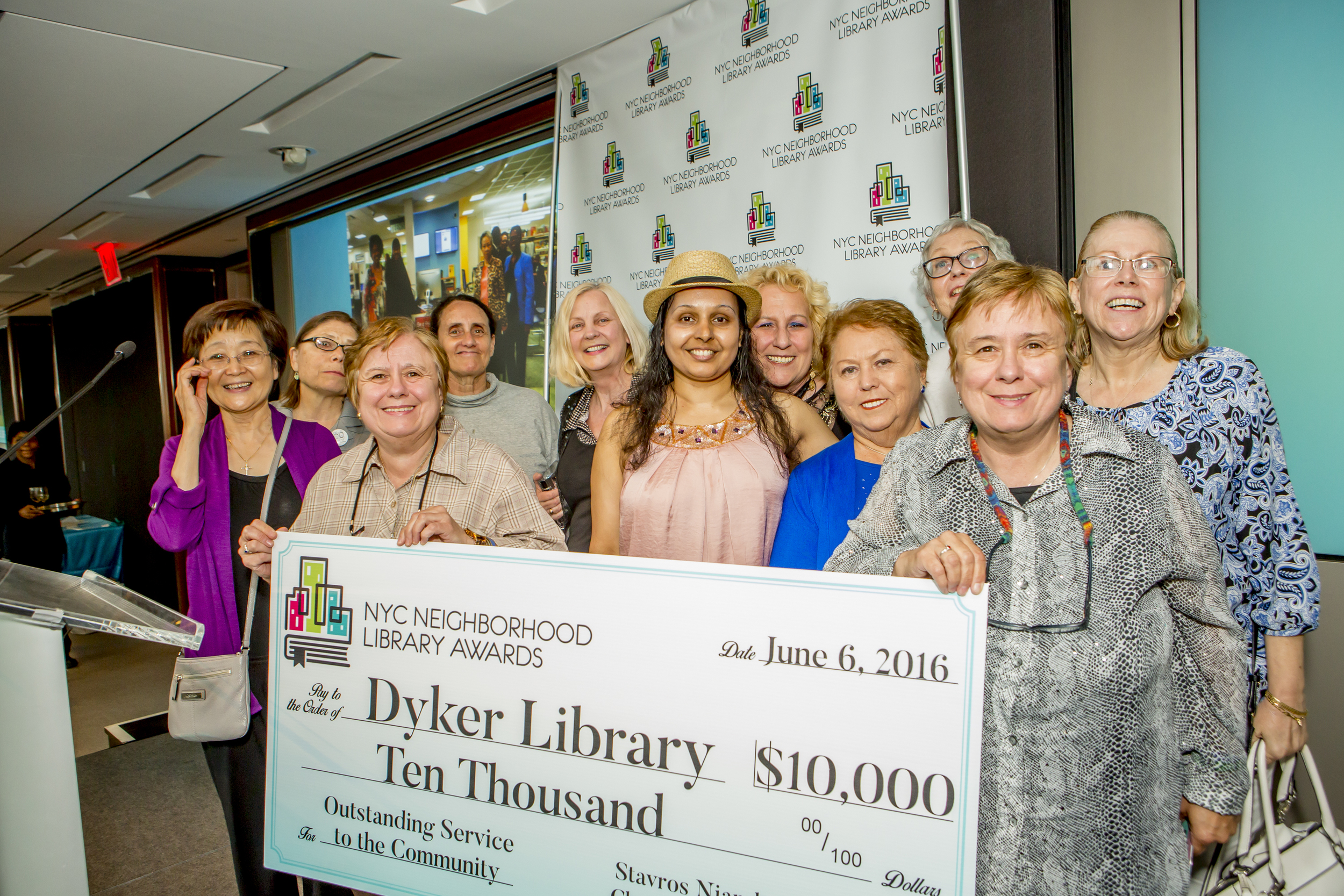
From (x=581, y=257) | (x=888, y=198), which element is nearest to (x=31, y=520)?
(x=581, y=257)

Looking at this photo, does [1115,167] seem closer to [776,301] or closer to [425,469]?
[776,301]

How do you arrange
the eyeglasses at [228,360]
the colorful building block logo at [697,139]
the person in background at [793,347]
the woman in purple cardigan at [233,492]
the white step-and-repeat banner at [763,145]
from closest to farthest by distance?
1. the woman in purple cardigan at [233,492]
2. the eyeglasses at [228,360]
3. the person in background at [793,347]
4. the white step-and-repeat banner at [763,145]
5. the colorful building block logo at [697,139]

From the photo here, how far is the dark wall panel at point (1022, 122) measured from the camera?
1962 millimetres

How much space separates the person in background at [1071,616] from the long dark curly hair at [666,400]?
2.08ft

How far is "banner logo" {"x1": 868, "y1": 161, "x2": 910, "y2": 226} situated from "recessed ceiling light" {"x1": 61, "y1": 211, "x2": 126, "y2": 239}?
5.94 meters

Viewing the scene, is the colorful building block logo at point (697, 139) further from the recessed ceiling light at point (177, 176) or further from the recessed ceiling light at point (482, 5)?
the recessed ceiling light at point (177, 176)

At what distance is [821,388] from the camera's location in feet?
7.45

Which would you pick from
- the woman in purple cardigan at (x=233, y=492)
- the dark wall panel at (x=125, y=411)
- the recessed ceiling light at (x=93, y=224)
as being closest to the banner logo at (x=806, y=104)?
the woman in purple cardigan at (x=233, y=492)

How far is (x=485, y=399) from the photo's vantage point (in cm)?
272

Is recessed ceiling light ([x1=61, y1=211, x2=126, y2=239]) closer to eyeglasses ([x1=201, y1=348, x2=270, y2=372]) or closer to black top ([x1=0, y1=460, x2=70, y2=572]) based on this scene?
black top ([x1=0, y1=460, x2=70, y2=572])

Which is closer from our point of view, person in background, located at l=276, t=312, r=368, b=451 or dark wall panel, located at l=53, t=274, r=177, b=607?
person in background, located at l=276, t=312, r=368, b=451

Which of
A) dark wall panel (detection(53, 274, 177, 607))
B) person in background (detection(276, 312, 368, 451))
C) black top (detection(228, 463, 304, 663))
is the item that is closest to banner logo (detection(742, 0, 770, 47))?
person in background (detection(276, 312, 368, 451))

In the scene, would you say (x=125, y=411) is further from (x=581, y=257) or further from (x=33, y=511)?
(x=581, y=257)

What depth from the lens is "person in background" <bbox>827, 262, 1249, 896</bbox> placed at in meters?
1.16
